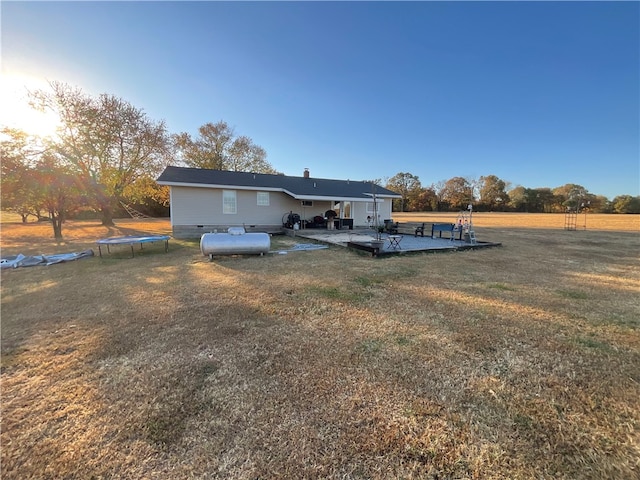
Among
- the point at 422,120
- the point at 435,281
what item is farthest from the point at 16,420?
the point at 422,120

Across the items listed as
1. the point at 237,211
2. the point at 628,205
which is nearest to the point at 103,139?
the point at 237,211

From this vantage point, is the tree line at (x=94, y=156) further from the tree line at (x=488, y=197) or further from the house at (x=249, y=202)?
the tree line at (x=488, y=197)

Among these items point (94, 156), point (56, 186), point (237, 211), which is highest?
point (94, 156)

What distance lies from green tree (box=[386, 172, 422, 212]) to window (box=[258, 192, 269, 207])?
148 ft

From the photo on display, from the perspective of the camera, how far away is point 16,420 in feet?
6.86

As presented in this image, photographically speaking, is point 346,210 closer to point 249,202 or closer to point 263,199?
point 263,199

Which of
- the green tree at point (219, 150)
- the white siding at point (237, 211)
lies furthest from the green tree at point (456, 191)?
the white siding at point (237, 211)

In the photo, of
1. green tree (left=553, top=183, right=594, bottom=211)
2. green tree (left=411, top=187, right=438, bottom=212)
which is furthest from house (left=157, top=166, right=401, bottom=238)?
green tree (left=553, top=183, right=594, bottom=211)

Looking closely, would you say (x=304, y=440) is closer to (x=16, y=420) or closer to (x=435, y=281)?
(x=16, y=420)

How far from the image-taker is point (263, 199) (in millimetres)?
15266

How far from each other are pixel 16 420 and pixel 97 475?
3.80 ft

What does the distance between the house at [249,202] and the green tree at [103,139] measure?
5710 millimetres

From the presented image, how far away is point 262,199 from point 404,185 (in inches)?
1908

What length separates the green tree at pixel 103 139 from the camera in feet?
50.8
